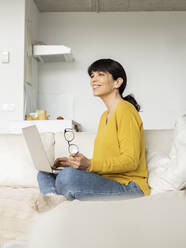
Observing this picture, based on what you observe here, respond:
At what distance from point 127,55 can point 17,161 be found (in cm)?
374

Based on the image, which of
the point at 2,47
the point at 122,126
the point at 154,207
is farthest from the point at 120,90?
the point at 2,47

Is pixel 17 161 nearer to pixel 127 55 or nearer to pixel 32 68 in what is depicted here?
pixel 32 68

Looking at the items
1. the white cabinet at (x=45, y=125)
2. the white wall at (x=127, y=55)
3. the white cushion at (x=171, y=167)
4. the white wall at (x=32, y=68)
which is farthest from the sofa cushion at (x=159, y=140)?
the white wall at (x=127, y=55)

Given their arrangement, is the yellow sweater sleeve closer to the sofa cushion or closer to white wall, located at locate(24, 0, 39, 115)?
the sofa cushion

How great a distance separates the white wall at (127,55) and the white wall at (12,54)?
1.18 metres

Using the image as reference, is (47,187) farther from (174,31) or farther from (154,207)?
(174,31)

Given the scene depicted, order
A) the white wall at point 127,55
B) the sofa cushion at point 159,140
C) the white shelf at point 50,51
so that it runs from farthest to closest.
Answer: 1. the white wall at point 127,55
2. the white shelf at point 50,51
3. the sofa cushion at point 159,140

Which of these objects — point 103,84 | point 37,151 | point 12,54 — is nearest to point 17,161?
point 37,151

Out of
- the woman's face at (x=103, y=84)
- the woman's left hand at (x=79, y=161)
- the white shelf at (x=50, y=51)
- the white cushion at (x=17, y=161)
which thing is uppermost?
the white shelf at (x=50, y=51)

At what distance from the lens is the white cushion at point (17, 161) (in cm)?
222

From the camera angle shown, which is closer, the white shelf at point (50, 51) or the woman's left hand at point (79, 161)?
the woman's left hand at point (79, 161)

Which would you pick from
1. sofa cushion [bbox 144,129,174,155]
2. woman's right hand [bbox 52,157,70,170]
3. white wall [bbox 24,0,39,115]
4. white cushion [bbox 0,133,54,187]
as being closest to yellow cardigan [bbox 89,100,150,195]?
woman's right hand [bbox 52,157,70,170]

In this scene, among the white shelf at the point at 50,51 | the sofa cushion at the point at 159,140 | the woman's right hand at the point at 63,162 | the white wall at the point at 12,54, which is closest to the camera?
the woman's right hand at the point at 63,162

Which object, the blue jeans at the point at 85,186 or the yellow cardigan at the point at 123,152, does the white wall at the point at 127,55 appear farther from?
the blue jeans at the point at 85,186
